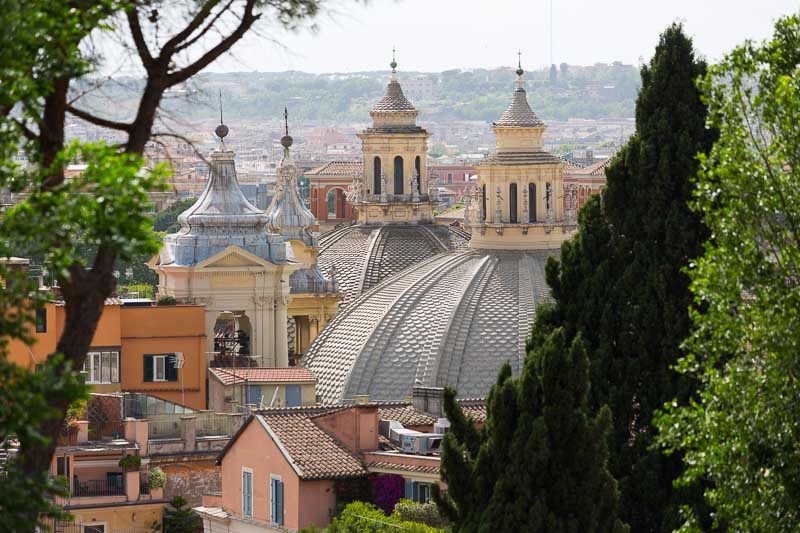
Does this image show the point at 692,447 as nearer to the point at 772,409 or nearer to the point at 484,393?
the point at 772,409

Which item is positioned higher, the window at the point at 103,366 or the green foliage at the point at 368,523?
the window at the point at 103,366

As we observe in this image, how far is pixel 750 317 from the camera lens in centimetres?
1755

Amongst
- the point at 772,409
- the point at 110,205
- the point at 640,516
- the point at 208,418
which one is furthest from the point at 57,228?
the point at 208,418

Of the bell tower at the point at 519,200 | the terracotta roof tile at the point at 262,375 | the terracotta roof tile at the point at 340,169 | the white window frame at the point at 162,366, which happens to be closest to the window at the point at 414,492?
the terracotta roof tile at the point at 262,375

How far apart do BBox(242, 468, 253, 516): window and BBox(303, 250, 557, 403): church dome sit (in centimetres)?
1477

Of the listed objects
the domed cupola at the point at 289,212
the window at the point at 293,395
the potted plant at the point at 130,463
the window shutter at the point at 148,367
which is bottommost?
the potted plant at the point at 130,463

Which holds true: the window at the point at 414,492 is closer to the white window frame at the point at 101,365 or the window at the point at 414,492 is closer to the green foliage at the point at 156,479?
the green foliage at the point at 156,479

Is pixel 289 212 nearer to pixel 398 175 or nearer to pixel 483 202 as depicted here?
pixel 398 175

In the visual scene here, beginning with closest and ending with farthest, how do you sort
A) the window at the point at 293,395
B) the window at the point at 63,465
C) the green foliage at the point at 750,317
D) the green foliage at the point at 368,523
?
the green foliage at the point at 750,317 < the green foliage at the point at 368,523 < the window at the point at 63,465 < the window at the point at 293,395

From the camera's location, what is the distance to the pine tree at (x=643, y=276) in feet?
78.5

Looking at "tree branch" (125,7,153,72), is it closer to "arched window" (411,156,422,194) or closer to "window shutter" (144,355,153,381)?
"window shutter" (144,355,153,381)

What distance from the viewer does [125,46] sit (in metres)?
15.2

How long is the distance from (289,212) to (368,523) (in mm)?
34509

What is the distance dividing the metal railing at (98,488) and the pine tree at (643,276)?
1152 centimetres
